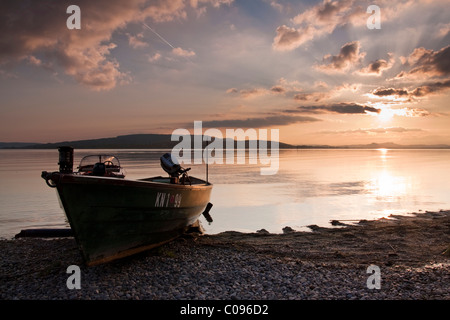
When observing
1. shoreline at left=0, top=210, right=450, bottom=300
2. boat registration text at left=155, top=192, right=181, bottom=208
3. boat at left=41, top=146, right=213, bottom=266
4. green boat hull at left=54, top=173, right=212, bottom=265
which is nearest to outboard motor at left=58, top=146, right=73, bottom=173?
boat at left=41, top=146, right=213, bottom=266

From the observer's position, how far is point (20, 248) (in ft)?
36.5

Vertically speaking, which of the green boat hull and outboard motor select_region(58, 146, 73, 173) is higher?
outboard motor select_region(58, 146, 73, 173)

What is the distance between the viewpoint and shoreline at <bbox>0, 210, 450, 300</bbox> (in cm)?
722

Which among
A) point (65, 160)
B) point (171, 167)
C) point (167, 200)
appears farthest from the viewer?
point (171, 167)

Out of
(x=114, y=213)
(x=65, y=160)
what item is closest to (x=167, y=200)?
(x=114, y=213)

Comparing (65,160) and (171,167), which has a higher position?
(65,160)

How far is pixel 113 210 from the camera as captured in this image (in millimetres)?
8539

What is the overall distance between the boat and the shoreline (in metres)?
0.56

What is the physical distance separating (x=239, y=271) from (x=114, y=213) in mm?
3474

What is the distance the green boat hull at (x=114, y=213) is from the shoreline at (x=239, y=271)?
538 millimetres

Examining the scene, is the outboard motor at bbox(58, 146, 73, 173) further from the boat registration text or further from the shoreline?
the boat registration text

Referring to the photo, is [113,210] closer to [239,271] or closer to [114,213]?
[114,213]
